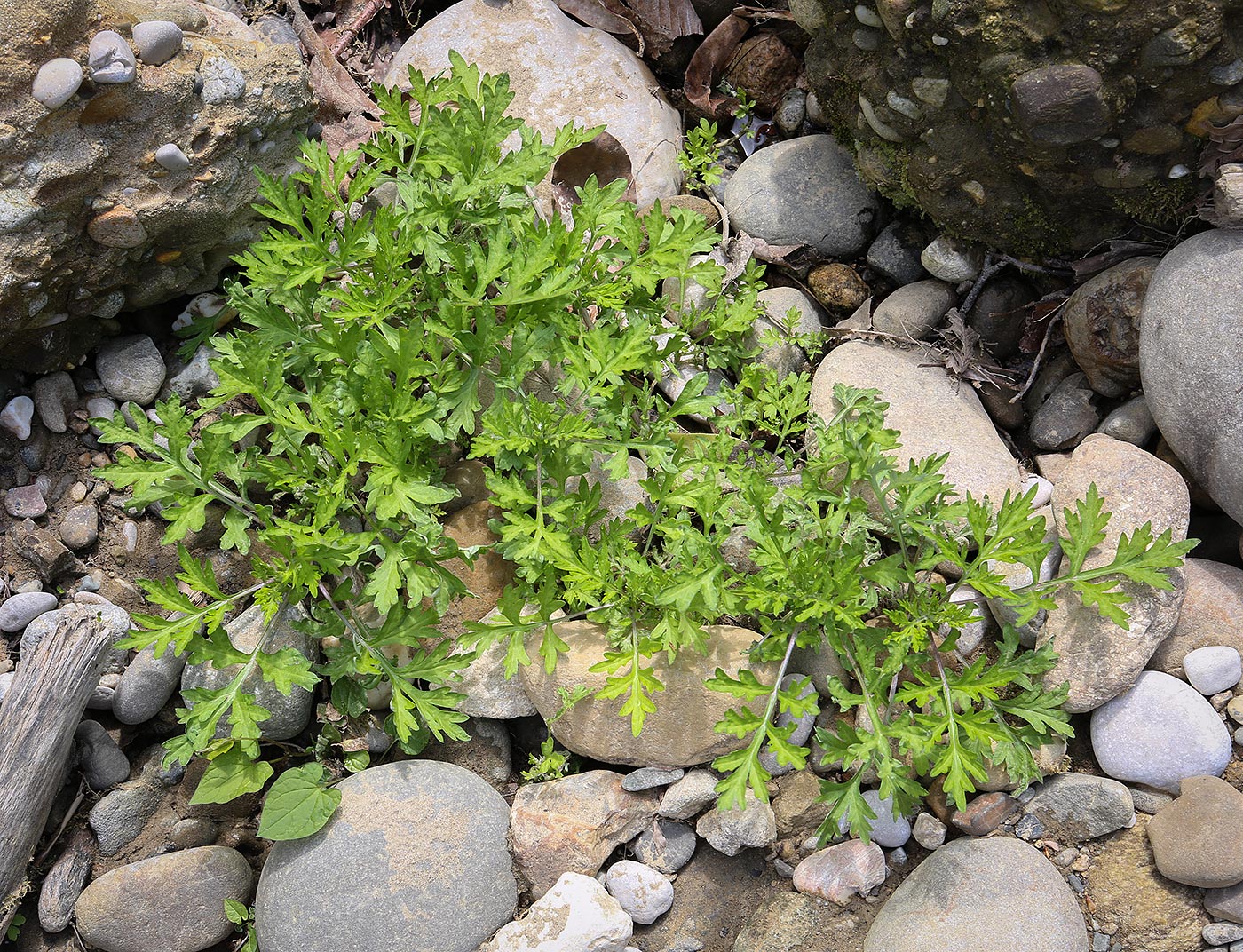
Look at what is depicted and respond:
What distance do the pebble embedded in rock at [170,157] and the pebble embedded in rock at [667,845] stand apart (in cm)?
289

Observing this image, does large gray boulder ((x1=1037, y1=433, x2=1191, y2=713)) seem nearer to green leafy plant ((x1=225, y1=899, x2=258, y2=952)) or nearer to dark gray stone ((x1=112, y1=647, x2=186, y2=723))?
green leafy plant ((x1=225, y1=899, x2=258, y2=952))

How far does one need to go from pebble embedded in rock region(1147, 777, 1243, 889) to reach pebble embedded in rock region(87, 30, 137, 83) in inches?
167

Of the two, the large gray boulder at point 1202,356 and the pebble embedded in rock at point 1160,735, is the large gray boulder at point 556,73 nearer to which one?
the large gray boulder at point 1202,356

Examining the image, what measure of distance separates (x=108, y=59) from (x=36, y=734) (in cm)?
228

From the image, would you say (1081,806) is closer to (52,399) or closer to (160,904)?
(160,904)

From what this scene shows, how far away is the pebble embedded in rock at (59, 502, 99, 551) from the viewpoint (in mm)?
3799

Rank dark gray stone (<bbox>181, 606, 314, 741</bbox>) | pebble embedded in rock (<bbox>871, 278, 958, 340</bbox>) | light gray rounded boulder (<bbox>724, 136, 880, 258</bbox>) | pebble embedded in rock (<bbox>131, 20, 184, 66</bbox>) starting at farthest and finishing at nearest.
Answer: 1. light gray rounded boulder (<bbox>724, 136, 880, 258</bbox>)
2. pebble embedded in rock (<bbox>871, 278, 958, 340</bbox>)
3. dark gray stone (<bbox>181, 606, 314, 741</bbox>)
4. pebble embedded in rock (<bbox>131, 20, 184, 66</bbox>)

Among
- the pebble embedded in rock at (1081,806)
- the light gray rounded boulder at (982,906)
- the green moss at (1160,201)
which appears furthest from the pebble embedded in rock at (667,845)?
the green moss at (1160,201)

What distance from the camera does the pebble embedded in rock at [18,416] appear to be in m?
3.77

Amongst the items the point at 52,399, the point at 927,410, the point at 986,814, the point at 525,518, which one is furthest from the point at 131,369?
the point at 986,814

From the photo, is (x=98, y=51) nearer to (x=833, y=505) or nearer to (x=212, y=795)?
(x=212, y=795)

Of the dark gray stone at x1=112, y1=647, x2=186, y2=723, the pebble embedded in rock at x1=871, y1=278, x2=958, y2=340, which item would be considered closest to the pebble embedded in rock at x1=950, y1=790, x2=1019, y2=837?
the pebble embedded in rock at x1=871, y1=278, x2=958, y2=340

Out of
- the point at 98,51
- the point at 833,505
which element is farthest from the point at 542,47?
the point at 833,505

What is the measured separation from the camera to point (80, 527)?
12.5 ft
